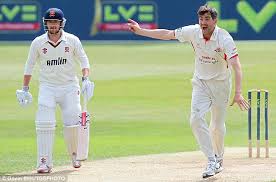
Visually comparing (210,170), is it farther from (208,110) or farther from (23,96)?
(23,96)

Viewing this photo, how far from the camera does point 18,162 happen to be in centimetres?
1103

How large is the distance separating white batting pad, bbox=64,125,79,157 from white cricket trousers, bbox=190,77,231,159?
1247 millimetres

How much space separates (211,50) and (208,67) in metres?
0.18

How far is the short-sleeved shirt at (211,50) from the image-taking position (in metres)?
9.38

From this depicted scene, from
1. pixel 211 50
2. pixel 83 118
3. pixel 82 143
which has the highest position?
pixel 211 50

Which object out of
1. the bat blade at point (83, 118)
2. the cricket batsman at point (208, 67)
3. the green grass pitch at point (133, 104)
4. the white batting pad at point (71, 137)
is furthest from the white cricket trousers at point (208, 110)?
the green grass pitch at point (133, 104)

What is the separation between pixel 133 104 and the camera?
1839 centimetres

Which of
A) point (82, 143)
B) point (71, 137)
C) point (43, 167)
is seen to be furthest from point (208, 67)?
point (43, 167)

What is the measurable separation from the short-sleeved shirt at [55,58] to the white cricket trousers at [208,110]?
1.18 meters

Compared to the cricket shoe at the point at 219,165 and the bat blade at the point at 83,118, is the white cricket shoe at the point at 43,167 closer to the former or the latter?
the bat blade at the point at 83,118

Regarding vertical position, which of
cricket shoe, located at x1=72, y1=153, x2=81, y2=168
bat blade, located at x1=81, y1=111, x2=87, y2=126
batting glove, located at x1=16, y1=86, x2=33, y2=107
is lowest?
cricket shoe, located at x1=72, y1=153, x2=81, y2=168

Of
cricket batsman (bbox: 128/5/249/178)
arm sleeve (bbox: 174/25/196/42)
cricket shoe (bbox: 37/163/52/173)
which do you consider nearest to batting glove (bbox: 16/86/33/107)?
cricket shoe (bbox: 37/163/52/173)

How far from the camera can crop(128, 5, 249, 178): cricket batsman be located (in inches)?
367

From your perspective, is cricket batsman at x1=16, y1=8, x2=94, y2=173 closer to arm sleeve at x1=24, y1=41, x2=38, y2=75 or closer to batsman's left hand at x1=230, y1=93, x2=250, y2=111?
arm sleeve at x1=24, y1=41, x2=38, y2=75
